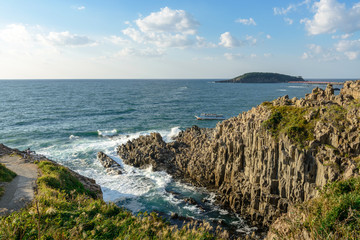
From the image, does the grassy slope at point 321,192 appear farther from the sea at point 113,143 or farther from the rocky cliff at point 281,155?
the sea at point 113,143

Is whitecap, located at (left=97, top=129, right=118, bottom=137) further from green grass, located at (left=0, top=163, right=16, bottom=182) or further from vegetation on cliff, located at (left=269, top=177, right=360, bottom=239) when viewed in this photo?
vegetation on cliff, located at (left=269, top=177, right=360, bottom=239)

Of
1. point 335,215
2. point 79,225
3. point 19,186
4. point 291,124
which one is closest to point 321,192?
point 335,215

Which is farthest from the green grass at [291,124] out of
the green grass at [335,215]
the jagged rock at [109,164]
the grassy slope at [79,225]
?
the jagged rock at [109,164]

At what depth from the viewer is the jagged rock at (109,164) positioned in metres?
38.2

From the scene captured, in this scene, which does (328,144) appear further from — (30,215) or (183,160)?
(30,215)

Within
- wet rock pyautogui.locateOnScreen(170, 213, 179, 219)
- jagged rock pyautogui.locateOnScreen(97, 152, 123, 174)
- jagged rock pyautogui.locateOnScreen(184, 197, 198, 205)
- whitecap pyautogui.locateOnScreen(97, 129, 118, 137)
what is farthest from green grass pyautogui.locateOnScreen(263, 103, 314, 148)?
whitecap pyautogui.locateOnScreen(97, 129, 118, 137)

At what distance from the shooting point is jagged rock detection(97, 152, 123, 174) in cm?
3816

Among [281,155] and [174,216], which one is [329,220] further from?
[174,216]

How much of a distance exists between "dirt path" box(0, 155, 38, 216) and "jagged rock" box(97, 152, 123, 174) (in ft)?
39.8

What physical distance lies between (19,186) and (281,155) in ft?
92.3

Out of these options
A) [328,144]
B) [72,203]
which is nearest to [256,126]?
[328,144]

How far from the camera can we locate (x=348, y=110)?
82.2ft

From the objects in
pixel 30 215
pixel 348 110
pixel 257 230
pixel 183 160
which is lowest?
pixel 257 230

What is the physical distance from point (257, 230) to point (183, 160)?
56.7ft
